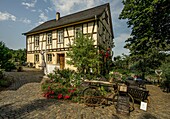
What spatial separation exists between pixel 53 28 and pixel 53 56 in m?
3.62

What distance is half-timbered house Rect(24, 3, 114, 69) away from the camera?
11.1m

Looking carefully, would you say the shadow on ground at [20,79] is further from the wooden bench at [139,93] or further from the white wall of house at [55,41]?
the wooden bench at [139,93]

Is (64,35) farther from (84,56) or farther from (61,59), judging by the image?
(84,56)

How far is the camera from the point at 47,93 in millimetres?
4832

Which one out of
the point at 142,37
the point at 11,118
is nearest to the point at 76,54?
the point at 11,118

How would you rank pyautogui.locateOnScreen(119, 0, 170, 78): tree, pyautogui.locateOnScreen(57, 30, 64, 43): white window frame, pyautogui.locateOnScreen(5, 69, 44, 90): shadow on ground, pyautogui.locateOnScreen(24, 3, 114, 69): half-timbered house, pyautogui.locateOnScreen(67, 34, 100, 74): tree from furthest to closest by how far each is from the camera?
pyautogui.locateOnScreen(57, 30, 64, 43): white window frame, pyautogui.locateOnScreen(24, 3, 114, 69): half-timbered house, pyautogui.locateOnScreen(119, 0, 170, 78): tree, pyautogui.locateOnScreen(67, 34, 100, 74): tree, pyautogui.locateOnScreen(5, 69, 44, 90): shadow on ground

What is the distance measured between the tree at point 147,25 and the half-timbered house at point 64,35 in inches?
111

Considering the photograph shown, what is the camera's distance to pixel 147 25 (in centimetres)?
875

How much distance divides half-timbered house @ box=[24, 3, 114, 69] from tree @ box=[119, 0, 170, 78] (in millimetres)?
2822

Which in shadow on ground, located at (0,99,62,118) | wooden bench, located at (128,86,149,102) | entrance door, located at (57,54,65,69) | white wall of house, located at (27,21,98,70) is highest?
white wall of house, located at (27,21,98,70)

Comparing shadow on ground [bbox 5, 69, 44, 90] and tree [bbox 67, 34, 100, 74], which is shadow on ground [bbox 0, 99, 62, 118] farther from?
tree [bbox 67, 34, 100, 74]

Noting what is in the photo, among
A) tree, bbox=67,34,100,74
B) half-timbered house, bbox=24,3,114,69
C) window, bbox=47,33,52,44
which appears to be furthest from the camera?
window, bbox=47,33,52,44

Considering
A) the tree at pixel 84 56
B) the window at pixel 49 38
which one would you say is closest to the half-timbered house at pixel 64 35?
the window at pixel 49 38

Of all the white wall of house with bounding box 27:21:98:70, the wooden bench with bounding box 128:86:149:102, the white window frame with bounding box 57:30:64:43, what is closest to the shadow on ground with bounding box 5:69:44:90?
the white wall of house with bounding box 27:21:98:70
